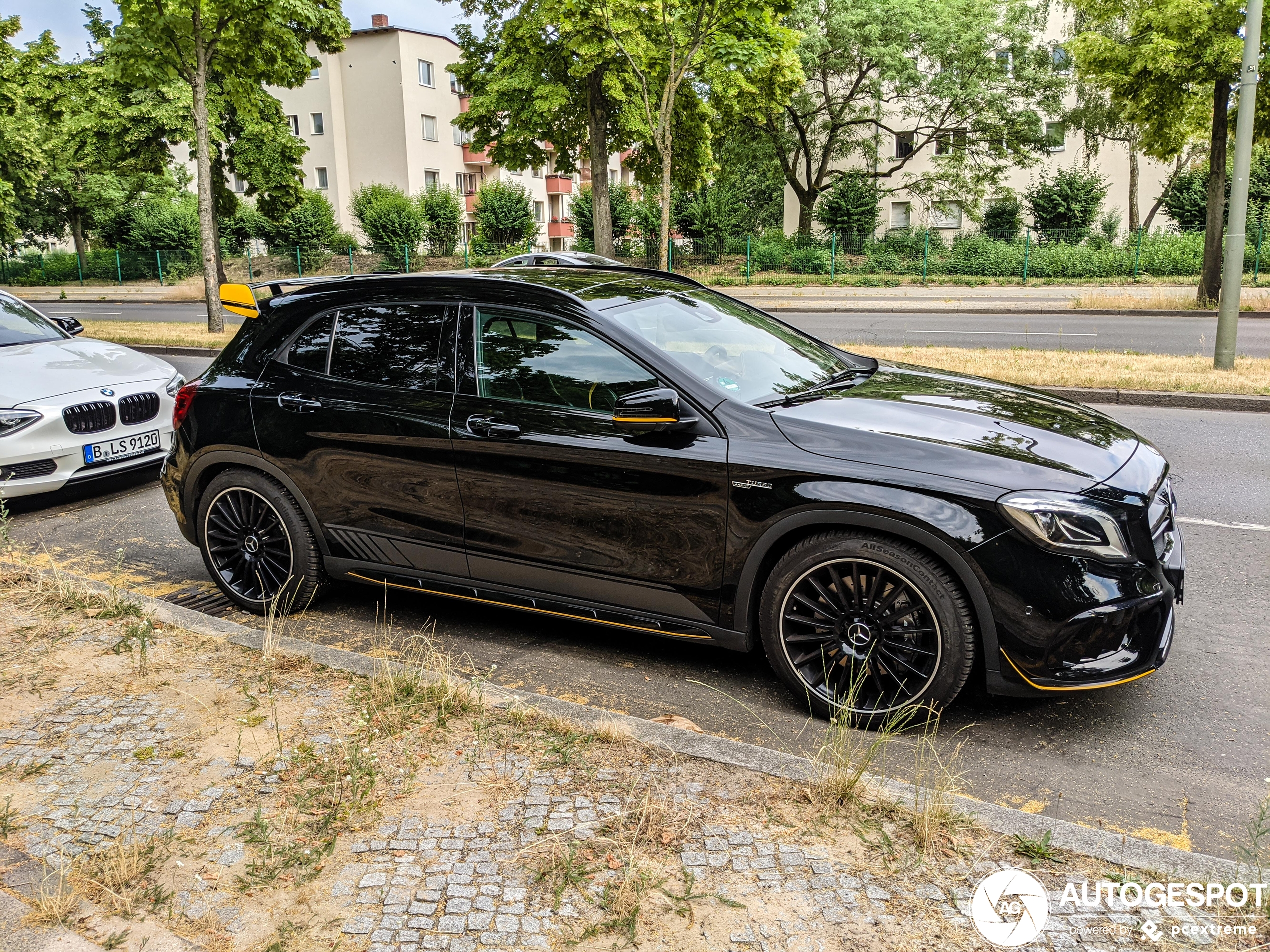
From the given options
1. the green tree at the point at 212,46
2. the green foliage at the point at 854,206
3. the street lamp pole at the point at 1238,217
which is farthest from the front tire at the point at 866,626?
the green foliage at the point at 854,206

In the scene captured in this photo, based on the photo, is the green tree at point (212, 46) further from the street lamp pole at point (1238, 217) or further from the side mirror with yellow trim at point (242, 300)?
the street lamp pole at point (1238, 217)

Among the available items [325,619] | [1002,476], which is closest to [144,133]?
[325,619]

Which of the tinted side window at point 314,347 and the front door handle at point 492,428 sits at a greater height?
the tinted side window at point 314,347

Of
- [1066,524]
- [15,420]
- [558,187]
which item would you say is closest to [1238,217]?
A: [1066,524]

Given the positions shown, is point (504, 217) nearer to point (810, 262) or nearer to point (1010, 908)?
point (810, 262)

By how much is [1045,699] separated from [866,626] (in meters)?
0.97

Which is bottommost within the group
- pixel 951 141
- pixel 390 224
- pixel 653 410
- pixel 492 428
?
pixel 492 428

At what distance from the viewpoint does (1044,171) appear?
128ft

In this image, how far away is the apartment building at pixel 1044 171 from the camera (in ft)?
130

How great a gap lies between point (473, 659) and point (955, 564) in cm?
224

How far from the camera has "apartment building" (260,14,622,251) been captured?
5178cm

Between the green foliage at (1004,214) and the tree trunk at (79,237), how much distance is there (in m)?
41.1

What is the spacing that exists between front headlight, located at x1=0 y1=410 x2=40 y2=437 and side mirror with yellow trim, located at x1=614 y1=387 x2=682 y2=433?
5.26m

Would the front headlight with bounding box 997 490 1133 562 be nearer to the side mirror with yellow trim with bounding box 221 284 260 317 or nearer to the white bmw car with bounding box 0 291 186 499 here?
the side mirror with yellow trim with bounding box 221 284 260 317
